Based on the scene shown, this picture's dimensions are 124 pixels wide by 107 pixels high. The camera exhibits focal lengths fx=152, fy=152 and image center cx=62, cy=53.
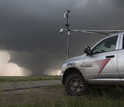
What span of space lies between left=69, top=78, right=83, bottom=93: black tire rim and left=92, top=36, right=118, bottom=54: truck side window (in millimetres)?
1145

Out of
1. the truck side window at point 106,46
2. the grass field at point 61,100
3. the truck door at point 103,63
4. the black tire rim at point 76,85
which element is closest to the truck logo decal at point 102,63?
the truck door at point 103,63

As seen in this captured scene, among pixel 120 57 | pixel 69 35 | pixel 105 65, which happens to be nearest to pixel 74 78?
pixel 105 65

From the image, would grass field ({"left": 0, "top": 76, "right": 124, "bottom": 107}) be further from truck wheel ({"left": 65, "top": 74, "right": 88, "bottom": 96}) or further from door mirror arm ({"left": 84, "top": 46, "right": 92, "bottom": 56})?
door mirror arm ({"left": 84, "top": 46, "right": 92, "bottom": 56})

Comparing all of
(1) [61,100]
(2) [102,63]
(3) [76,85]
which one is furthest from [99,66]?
(1) [61,100]

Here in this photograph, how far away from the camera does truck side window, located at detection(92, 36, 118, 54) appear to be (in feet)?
16.0

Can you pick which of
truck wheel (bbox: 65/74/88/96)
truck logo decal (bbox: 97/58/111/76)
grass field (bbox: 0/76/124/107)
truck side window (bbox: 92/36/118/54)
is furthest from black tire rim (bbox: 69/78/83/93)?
truck side window (bbox: 92/36/118/54)

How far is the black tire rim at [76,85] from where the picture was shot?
5262 millimetres

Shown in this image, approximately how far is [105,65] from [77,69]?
122cm

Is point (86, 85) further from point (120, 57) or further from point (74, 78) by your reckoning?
point (120, 57)

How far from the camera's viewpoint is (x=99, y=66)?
4785 mm

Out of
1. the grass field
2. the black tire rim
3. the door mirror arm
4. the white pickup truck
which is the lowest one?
the grass field

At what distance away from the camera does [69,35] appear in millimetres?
15656

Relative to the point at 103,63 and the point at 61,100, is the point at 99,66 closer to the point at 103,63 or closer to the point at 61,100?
the point at 103,63

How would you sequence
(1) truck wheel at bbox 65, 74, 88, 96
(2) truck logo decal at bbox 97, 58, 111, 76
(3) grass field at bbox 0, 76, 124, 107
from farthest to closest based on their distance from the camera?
(1) truck wheel at bbox 65, 74, 88, 96, (2) truck logo decal at bbox 97, 58, 111, 76, (3) grass field at bbox 0, 76, 124, 107
